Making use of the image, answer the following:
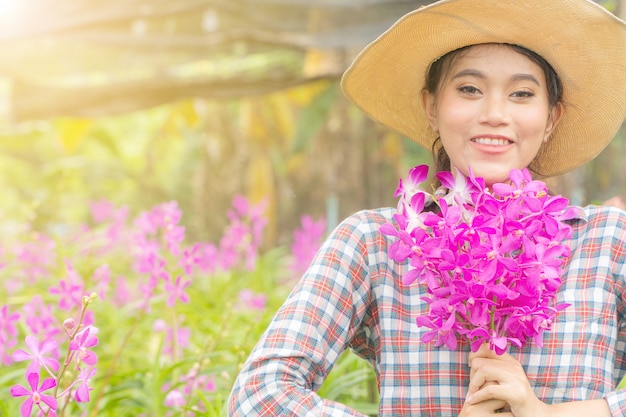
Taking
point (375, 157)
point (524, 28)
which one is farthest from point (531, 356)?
point (375, 157)

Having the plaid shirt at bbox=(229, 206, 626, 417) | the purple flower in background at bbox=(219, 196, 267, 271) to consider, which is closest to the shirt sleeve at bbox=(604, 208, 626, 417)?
the plaid shirt at bbox=(229, 206, 626, 417)

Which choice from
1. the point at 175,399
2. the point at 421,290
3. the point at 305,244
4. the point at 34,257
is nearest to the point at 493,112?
the point at 421,290

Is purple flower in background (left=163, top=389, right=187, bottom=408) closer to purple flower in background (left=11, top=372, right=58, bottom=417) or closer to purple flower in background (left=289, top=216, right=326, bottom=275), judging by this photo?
purple flower in background (left=11, top=372, right=58, bottom=417)

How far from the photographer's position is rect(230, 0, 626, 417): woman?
1.71 m

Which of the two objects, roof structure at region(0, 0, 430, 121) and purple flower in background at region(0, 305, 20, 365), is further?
roof structure at region(0, 0, 430, 121)

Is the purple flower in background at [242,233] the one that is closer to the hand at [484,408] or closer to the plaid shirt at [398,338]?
the plaid shirt at [398,338]

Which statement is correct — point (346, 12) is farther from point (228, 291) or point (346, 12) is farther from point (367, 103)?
point (367, 103)

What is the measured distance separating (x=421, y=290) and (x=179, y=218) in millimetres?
1093

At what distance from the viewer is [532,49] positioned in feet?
6.17

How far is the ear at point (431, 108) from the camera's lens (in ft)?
6.70

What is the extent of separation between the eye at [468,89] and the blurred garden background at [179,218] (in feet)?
2.89

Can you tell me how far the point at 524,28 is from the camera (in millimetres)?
1827

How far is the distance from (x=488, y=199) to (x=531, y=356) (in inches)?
16.2

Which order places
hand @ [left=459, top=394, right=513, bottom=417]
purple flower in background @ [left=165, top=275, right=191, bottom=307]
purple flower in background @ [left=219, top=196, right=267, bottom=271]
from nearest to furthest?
1. hand @ [left=459, top=394, right=513, bottom=417]
2. purple flower in background @ [left=165, top=275, right=191, bottom=307]
3. purple flower in background @ [left=219, top=196, right=267, bottom=271]
